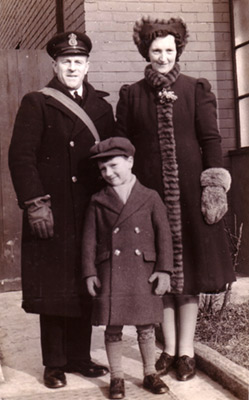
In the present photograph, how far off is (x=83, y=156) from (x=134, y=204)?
1.46ft

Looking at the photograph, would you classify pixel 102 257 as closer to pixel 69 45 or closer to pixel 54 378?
pixel 54 378

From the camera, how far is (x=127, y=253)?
337 cm

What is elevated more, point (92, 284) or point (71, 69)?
point (71, 69)

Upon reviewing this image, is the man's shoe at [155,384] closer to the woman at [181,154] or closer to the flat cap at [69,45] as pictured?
the woman at [181,154]

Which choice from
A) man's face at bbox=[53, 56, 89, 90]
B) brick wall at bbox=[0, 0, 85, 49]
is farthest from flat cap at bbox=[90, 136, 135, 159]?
brick wall at bbox=[0, 0, 85, 49]

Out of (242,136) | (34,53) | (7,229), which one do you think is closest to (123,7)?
(34,53)

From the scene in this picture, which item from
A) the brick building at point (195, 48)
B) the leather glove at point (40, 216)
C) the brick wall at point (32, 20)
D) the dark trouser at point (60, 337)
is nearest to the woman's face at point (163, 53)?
the leather glove at point (40, 216)

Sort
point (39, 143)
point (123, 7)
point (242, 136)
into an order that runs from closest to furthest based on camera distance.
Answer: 1. point (39, 143)
2. point (123, 7)
3. point (242, 136)

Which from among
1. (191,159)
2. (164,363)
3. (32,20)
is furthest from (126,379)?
(32,20)

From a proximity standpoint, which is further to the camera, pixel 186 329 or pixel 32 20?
pixel 32 20

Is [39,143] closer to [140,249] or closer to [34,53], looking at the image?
[140,249]

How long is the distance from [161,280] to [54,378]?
0.93 metres

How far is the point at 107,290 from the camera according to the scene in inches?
132

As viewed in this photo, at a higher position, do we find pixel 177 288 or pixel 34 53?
pixel 34 53
